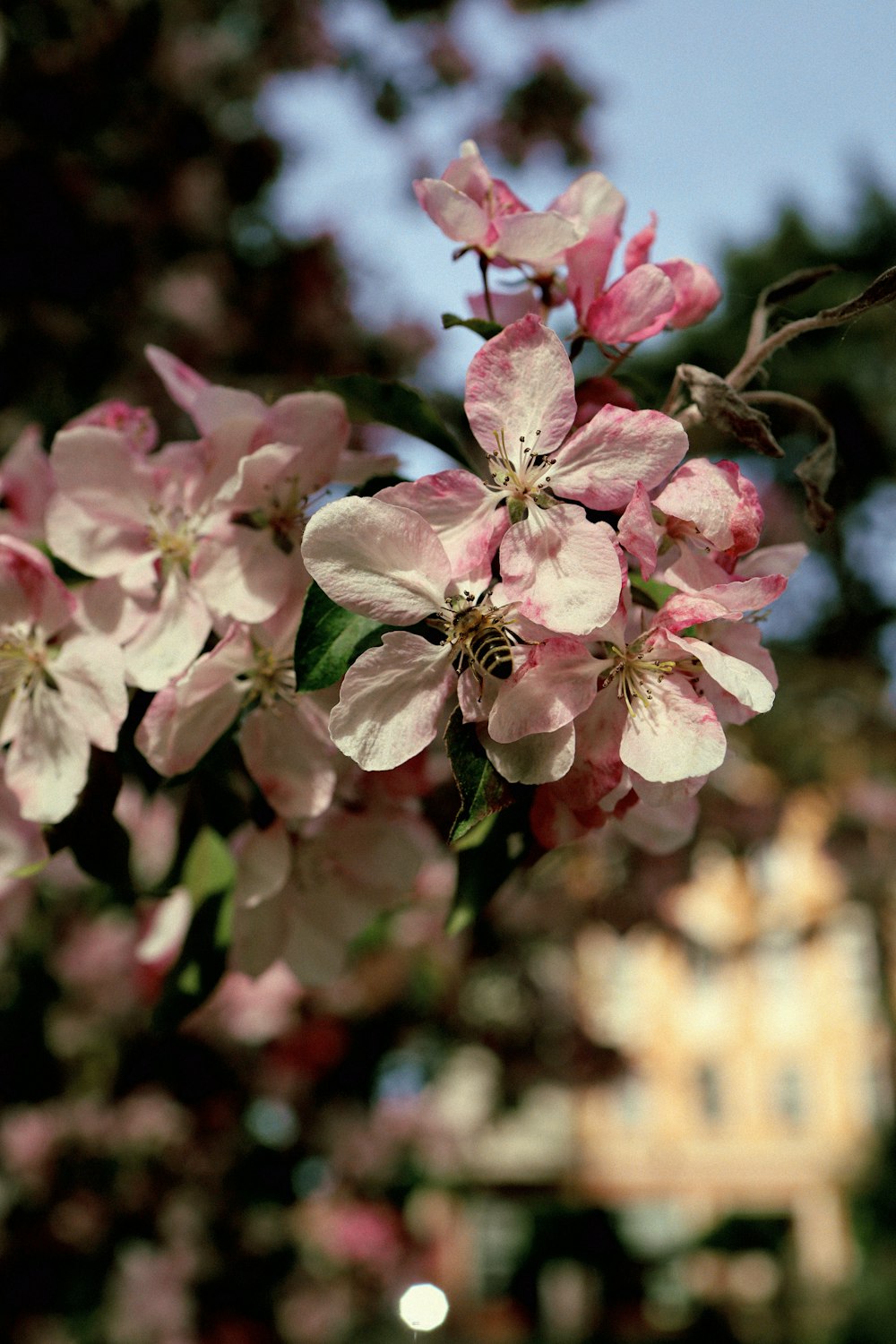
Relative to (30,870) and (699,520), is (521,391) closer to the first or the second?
(699,520)

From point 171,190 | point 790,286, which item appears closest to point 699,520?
point 790,286

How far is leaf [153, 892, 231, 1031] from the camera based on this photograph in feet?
2.99

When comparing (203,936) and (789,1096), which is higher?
(203,936)

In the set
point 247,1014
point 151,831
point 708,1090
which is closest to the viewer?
point 151,831

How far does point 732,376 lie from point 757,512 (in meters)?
0.13

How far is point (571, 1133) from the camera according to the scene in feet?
56.7

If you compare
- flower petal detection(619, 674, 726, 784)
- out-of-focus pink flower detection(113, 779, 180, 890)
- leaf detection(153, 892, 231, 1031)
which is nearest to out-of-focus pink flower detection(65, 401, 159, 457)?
leaf detection(153, 892, 231, 1031)

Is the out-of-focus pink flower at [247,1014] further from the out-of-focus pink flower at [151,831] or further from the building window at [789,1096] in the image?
the building window at [789,1096]

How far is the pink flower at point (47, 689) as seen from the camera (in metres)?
0.76

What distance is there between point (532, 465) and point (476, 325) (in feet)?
0.40

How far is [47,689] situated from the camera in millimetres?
787

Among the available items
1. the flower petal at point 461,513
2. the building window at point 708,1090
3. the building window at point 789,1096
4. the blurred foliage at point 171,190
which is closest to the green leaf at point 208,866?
the flower petal at point 461,513

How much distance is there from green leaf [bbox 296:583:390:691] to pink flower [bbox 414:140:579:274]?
0.84 ft

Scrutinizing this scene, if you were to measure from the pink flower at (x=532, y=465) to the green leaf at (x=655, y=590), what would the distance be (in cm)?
5
